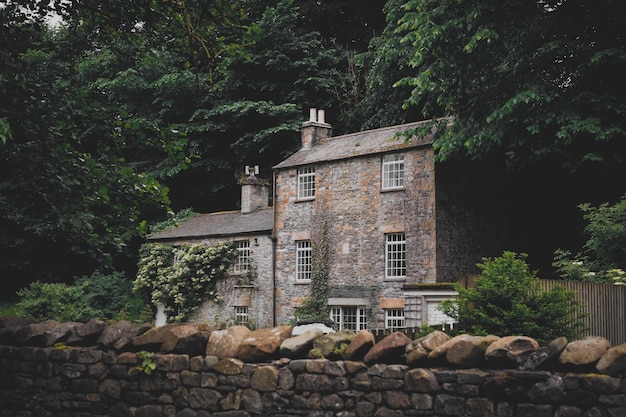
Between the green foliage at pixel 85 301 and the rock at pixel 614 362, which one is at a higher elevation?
the rock at pixel 614 362

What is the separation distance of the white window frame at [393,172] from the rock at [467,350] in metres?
19.2

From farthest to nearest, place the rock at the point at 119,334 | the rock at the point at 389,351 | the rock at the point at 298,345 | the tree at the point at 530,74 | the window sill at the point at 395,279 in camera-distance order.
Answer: the window sill at the point at 395,279 → the tree at the point at 530,74 → the rock at the point at 119,334 → the rock at the point at 298,345 → the rock at the point at 389,351

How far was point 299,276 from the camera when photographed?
29.1 meters

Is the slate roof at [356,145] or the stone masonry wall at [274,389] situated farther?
the slate roof at [356,145]

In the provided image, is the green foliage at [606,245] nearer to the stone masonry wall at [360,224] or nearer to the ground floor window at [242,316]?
the stone masonry wall at [360,224]

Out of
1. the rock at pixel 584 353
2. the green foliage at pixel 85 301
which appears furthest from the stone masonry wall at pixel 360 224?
the rock at pixel 584 353

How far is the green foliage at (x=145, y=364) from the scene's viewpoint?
8.48 meters

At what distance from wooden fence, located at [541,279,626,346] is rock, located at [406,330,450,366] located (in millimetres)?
7016

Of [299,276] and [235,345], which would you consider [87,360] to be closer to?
[235,345]

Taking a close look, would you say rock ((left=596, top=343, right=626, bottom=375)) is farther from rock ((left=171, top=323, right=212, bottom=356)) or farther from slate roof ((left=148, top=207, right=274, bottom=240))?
slate roof ((left=148, top=207, right=274, bottom=240))

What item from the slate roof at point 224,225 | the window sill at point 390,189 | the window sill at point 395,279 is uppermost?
the window sill at point 390,189

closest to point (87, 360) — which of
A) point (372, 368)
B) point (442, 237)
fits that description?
point (372, 368)

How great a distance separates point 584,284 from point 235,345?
8.02 metres

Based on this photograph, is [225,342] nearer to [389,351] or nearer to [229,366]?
[229,366]
